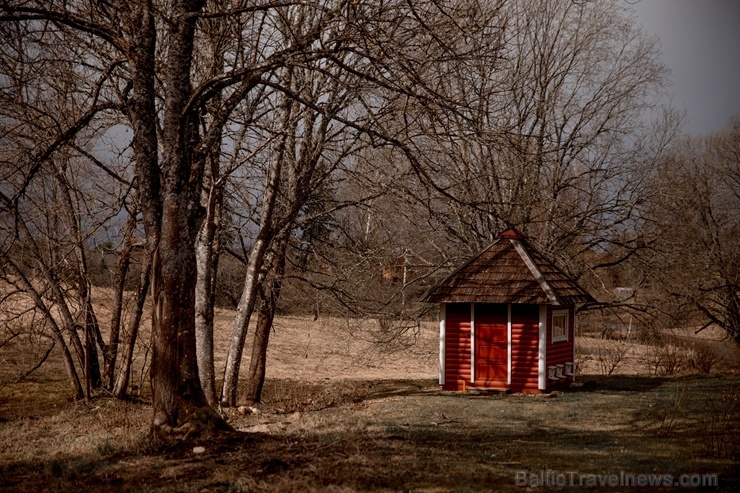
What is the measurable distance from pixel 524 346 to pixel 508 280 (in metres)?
1.67

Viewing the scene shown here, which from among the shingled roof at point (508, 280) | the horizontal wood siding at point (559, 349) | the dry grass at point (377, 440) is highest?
Result: the shingled roof at point (508, 280)

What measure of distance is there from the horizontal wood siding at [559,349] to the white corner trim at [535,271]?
726 millimetres

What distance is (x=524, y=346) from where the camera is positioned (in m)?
17.6

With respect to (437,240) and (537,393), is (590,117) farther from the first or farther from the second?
(537,393)

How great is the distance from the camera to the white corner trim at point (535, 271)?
16.9 metres

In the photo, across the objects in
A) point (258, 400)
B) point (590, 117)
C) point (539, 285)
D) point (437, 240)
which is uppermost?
point (590, 117)

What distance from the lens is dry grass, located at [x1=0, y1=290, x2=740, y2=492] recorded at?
6703mm

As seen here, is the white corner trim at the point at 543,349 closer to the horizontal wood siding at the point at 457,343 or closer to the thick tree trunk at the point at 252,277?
the horizontal wood siding at the point at 457,343

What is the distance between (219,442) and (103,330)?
21133 millimetres

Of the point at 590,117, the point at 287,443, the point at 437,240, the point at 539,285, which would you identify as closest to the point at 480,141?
the point at 287,443

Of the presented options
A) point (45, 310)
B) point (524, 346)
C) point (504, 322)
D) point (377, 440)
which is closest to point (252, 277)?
point (45, 310)

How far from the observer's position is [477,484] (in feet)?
21.6

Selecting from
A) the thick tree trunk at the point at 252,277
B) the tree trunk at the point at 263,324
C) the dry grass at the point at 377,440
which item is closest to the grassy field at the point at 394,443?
the dry grass at the point at 377,440

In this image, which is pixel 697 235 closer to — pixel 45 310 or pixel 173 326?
pixel 45 310
